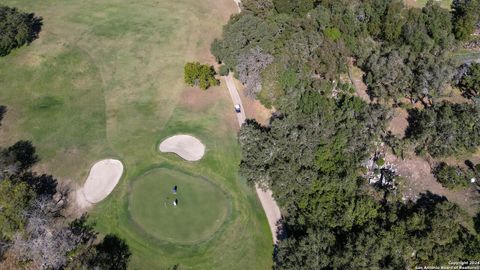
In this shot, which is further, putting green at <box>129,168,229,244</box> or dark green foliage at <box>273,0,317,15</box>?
dark green foliage at <box>273,0,317,15</box>

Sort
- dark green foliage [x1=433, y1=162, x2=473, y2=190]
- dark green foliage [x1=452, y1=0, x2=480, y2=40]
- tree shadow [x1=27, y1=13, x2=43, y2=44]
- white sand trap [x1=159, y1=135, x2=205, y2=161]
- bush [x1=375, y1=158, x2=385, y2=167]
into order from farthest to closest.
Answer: tree shadow [x1=27, y1=13, x2=43, y2=44], dark green foliage [x1=452, y1=0, x2=480, y2=40], white sand trap [x1=159, y1=135, x2=205, y2=161], bush [x1=375, y1=158, x2=385, y2=167], dark green foliage [x1=433, y1=162, x2=473, y2=190]

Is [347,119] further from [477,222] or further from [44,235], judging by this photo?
[44,235]

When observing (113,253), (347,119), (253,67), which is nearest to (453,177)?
(347,119)

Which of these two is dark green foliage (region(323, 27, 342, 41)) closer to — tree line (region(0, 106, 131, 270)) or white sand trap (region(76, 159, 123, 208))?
white sand trap (region(76, 159, 123, 208))

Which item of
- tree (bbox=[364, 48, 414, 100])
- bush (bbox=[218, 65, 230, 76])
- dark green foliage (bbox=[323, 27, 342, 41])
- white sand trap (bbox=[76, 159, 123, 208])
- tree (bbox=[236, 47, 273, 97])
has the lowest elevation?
white sand trap (bbox=[76, 159, 123, 208])

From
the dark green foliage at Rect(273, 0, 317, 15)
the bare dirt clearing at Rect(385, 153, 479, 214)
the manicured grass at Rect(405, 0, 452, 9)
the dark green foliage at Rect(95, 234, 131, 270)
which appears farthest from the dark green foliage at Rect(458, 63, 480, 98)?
the dark green foliage at Rect(95, 234, 131, 270)

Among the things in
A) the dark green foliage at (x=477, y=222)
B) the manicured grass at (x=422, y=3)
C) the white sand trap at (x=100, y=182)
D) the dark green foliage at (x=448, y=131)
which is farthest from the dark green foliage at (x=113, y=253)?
the manicured grass at (x=422, y=3)

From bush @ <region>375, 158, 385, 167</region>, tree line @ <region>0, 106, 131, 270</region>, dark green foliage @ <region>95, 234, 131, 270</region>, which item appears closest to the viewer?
tree line @ <region>0, 106, 131, 270</region>

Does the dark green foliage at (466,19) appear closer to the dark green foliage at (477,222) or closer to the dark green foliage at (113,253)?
the dark green foliage at (477,222)

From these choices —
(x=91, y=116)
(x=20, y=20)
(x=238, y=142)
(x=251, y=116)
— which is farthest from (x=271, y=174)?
(x=20, y=20)
